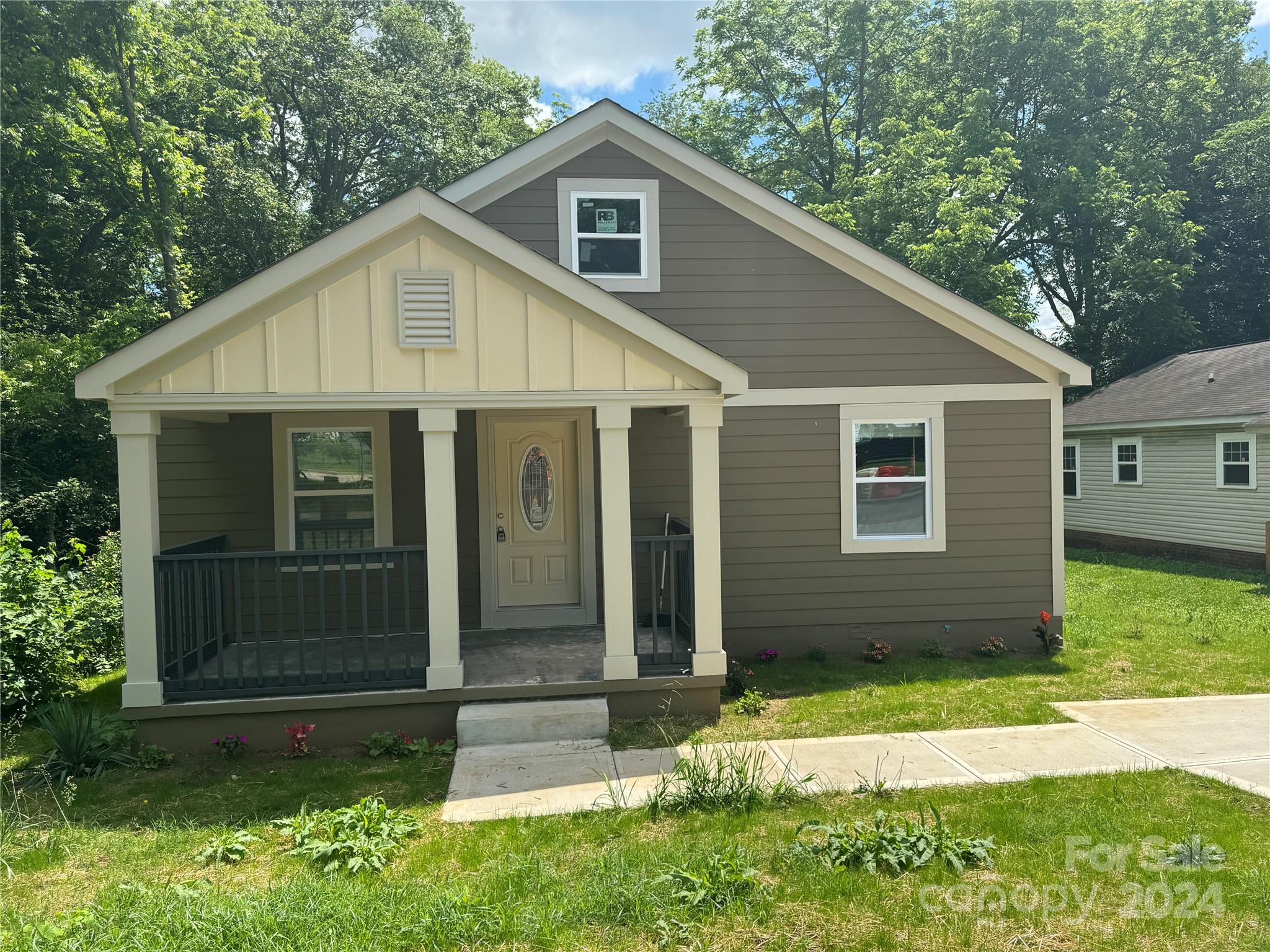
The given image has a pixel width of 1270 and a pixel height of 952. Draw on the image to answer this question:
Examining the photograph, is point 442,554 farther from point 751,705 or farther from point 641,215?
point 641,215

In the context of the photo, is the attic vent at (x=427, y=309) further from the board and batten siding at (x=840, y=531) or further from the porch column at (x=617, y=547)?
the board and batten siding at (x=840, y=531)

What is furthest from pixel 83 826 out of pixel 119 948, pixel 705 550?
pixel 705 550

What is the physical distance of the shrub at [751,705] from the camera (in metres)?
7.09

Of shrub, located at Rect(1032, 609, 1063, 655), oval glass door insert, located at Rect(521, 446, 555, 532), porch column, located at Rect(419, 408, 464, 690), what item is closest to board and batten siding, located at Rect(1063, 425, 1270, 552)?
shrub, located at Rect(1032, 609, 1063, 655)

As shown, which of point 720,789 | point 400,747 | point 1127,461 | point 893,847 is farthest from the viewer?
point 1127,461

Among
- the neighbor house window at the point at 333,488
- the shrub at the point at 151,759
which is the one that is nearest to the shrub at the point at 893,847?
the shrub at the point at 151,759

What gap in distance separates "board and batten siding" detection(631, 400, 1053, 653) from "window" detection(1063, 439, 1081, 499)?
11.5 m

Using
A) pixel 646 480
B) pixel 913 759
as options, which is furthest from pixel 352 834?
pixel 646 480

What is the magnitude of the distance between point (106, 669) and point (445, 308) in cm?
601

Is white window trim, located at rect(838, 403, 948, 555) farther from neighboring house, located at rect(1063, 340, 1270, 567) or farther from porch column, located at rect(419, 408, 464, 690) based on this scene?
neighboring house, located at rect(1063, 340, 1270, 567)

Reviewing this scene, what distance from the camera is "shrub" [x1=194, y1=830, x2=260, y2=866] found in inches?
175

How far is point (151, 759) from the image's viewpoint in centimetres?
601

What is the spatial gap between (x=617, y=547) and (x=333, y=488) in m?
3.48

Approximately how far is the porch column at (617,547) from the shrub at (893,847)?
8.18 ft
